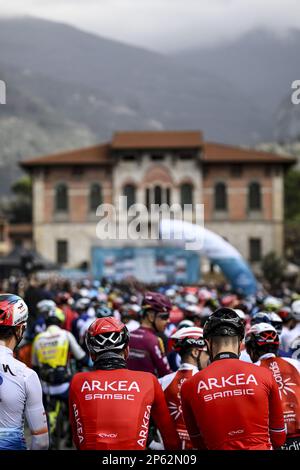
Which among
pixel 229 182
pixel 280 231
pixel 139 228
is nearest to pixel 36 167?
pixel 139 228

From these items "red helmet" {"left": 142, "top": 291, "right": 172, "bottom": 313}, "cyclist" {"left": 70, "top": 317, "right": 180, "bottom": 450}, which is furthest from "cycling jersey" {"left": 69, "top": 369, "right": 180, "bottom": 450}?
"red helmet" {"left": 142, "top": 291, "right": 172, "bottom": 313}

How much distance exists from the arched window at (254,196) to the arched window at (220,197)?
1.76m

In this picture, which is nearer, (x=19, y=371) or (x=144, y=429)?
(x=144, y=429)

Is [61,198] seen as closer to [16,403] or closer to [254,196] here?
[254,196]

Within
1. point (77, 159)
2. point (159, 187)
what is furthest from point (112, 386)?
point (77, 159)

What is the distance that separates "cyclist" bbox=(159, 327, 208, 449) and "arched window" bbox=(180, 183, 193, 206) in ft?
186

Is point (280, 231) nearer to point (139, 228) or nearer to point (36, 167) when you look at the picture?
point (139, 228)

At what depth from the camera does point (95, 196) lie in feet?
211

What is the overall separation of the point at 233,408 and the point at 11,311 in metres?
1.35

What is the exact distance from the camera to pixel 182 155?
208 feet

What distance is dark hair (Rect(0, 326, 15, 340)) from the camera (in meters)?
5.08

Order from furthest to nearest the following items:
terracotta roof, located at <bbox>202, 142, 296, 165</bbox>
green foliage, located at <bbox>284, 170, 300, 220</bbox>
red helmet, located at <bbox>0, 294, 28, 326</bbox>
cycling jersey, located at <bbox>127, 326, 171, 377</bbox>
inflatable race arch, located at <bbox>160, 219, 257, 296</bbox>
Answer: green foliage, located at <bbox>284, 170, 300, 220</bbox>, terracotta roof, located at <bbox>202, 142, 296, 165</bbox>, inflatable race arch, located at <bbox>160, 219, 257, 296</bbox>, cycling jersey, located at <bbox>127, 326, 171, 377</bbox>, red helmet, located at <bbox>0, 294, 28, 326</bbox>

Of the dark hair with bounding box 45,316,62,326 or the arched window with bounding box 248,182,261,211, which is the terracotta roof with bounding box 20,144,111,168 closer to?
the arched window with bounding box 248,182,261,211
